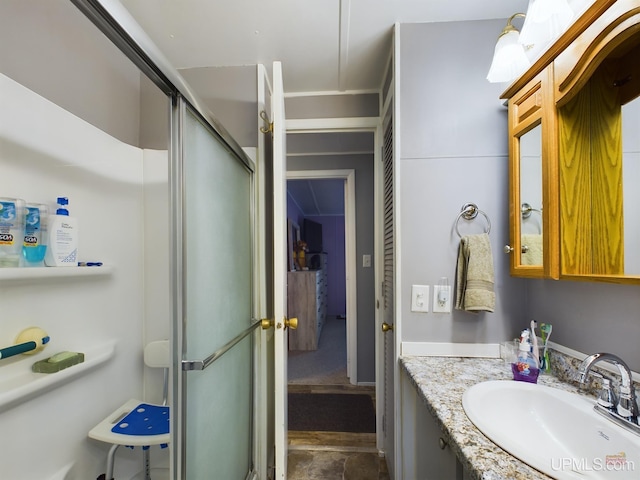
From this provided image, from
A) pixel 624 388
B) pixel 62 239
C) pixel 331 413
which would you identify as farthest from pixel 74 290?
pixel 331 413

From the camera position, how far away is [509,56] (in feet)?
3.09

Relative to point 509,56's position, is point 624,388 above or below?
below

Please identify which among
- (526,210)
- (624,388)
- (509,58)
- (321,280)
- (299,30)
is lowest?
(321,280)

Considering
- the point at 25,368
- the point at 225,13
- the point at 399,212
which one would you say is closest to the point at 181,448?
the point at 25,368

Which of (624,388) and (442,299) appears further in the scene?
(442,299)

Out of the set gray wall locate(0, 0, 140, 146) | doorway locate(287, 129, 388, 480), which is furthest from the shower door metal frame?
doorway locate(287, 129, 388, 480)

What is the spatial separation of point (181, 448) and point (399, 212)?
111 cm

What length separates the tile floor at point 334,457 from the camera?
1510 mm

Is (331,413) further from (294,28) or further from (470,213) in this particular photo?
(294,28)

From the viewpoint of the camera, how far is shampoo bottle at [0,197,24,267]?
78cm

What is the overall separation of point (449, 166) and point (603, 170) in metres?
0.47

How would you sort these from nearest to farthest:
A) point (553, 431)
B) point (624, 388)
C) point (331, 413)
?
point (624, 388)
point (553, 431)
point (331, 413)

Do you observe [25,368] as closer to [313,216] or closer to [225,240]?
[225,240]

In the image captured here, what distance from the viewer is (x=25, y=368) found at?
2.83 feet
